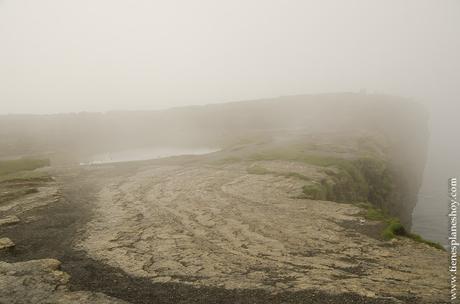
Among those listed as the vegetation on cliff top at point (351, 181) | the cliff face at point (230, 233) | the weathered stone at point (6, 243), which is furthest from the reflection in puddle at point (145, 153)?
the weathered stone at point (6, 243)

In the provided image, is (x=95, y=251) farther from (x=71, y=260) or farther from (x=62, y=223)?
(x=62, y=223)

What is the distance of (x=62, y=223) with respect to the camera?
31.2 metres

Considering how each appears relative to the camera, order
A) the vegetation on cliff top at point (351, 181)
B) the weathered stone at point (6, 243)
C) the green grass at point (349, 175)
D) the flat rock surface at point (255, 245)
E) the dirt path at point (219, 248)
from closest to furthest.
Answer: the dirt path at point (219, 248) < the flat rock surface at point (255, 245) < the weathered stone at point (6, 243) < the vegetation on cliff top at point (351, 181) < the green grass at point (349, 175)

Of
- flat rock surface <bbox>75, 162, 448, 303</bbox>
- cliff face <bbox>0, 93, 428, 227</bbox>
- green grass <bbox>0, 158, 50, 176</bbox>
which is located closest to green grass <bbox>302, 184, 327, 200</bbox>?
flat rock surface <bbox>75, 162, 448, 303</bbox>

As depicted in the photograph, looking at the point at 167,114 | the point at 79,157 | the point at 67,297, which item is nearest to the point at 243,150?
the point at 79,157

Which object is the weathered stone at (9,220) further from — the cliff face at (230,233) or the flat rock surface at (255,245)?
the flat rock surface at (255,245)

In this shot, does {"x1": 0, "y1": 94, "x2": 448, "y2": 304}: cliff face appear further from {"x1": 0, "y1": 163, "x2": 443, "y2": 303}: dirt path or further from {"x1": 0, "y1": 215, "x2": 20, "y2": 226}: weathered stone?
{"x1": 0, "y1": 215, "x2": 20, "y2": 226}: weathered stone

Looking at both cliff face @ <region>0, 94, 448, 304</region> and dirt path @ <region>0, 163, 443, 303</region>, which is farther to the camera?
cliff face @ <region>0, 94, 448, 304</region>

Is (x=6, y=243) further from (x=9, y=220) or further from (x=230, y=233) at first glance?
(x=230, y=233)

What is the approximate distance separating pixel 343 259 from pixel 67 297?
15.2 metres

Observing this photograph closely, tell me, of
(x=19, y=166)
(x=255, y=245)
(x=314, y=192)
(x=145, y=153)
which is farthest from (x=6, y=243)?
(x=145, y=153)

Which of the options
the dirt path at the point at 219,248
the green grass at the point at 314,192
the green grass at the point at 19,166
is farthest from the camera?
the green grass at the point at 19,166

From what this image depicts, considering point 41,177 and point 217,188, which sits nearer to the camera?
point 217,188

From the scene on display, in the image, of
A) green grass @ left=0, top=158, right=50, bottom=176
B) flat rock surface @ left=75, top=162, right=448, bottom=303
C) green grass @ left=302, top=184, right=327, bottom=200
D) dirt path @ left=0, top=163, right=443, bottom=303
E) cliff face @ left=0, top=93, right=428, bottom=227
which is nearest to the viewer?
dirt path @ left=0, top=163, right=443, bottom=303
